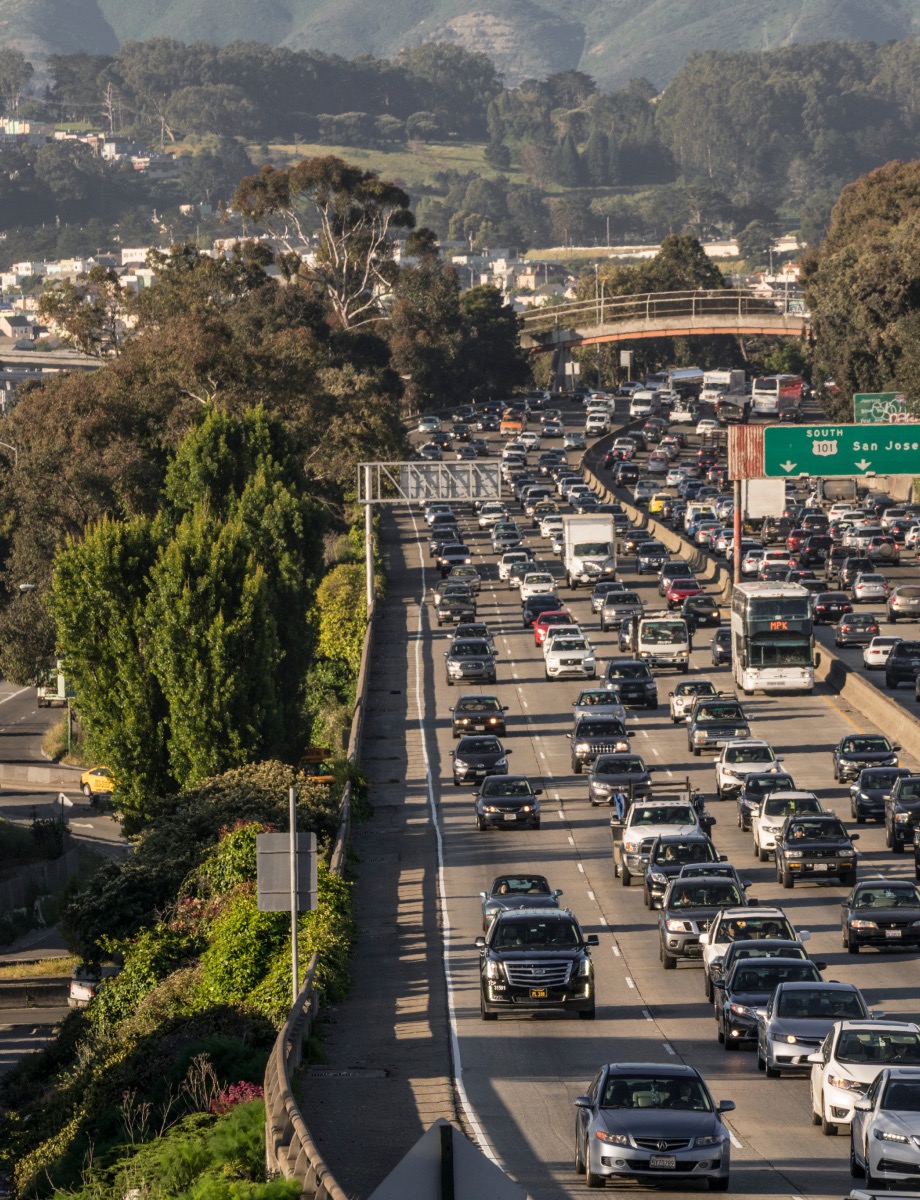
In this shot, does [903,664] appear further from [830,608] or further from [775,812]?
[775,812]

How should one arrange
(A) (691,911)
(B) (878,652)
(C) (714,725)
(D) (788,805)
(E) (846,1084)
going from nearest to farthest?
(E) (846,1084) → (A) (691,911) → (D) (788,805) → (C) (714,725) → (B) (878,652)

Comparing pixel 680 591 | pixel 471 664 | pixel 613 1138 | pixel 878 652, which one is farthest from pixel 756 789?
pixel 680 591

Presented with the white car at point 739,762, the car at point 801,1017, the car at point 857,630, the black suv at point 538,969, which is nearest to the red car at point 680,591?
the car at point 857,630

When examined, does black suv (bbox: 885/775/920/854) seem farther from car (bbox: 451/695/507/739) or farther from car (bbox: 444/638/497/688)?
car (bbox: 444/638/497/688)

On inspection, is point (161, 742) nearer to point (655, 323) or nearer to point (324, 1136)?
point (324, 1136)

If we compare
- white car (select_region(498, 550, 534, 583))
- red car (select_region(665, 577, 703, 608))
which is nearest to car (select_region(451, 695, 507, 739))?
red car (select_region(665, 577, 703, 608))

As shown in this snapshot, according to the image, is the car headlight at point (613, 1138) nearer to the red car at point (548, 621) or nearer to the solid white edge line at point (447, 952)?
the solid white edge line at point (447, 952)

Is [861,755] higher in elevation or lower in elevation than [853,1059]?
lower
